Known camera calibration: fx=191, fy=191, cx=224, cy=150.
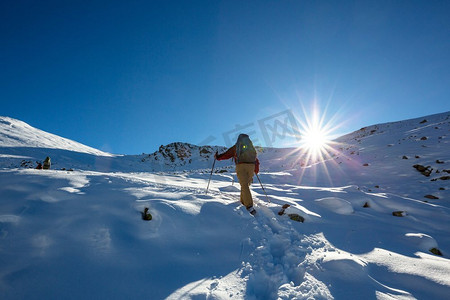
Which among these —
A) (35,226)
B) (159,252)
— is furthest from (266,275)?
(35,226)

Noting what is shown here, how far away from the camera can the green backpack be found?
5.46 meters

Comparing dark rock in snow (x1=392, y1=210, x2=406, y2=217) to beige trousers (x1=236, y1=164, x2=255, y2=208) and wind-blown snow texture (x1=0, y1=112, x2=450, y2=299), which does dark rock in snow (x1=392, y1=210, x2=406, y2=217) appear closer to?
wind-blown snow texture (x1=0, y1=112, x2=450, y2=299)

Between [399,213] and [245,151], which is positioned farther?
[399,213]

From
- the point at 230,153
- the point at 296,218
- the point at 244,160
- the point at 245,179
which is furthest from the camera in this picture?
the point at 230,153

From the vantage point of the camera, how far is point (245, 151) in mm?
5492

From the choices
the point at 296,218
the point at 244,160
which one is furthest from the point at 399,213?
the point at 244,160

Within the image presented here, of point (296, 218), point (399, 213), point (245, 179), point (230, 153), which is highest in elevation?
point (230, 153)

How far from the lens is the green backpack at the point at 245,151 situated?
17.9 feet

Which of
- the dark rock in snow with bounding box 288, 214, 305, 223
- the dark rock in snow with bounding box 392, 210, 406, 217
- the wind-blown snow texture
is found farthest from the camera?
the dark rock in snow with bounding box 392, 210, 406, 217

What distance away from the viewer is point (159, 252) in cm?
262

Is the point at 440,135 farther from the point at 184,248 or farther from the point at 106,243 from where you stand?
the point at 106,243

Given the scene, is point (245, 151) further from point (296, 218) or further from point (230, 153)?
point (296, 218)

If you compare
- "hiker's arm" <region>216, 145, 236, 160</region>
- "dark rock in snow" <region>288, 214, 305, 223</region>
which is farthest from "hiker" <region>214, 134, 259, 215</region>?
"dark rock in snow" <region>288, 214, 305, 223</region>

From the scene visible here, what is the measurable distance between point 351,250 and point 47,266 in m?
4.49
